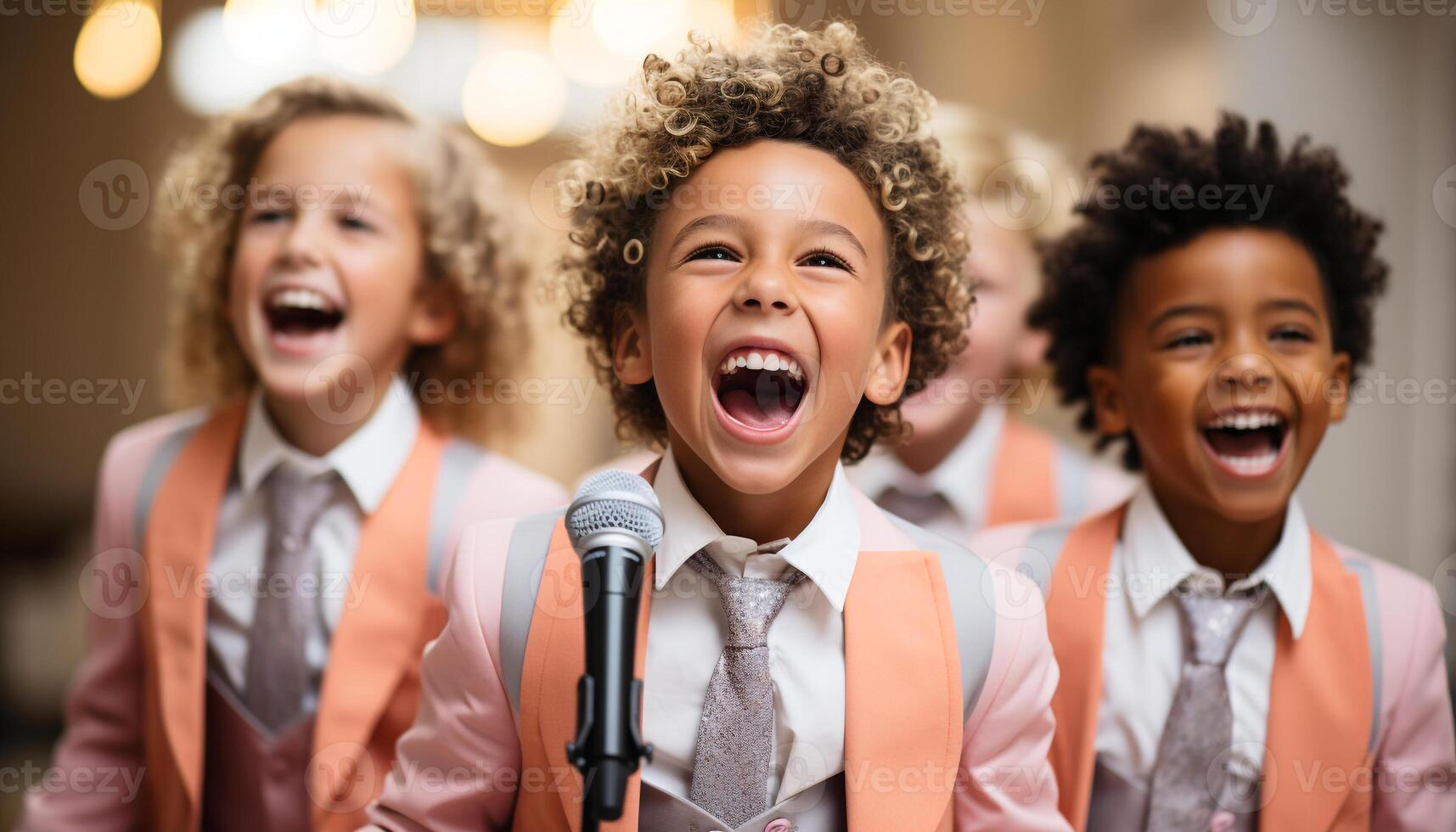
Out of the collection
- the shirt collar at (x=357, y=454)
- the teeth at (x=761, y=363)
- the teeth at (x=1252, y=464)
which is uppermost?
the teeth at (x=761, y=363)

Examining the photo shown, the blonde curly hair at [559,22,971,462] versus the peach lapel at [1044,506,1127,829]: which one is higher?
the blonde curly hair at [559,22,971,462]

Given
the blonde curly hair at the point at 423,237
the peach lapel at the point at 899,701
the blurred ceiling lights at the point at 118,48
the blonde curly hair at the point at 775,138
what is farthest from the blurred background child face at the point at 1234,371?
the blurred ceiling lights at the point at 118,48

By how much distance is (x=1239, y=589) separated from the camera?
1178 mm

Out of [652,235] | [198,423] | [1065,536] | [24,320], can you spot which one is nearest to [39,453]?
[24,320]

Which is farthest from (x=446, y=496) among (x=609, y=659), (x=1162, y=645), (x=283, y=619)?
(x=1162, y=645)

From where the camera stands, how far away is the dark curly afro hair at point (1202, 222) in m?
1.22

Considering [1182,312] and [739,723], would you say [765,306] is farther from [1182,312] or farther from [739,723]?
[1182,312]

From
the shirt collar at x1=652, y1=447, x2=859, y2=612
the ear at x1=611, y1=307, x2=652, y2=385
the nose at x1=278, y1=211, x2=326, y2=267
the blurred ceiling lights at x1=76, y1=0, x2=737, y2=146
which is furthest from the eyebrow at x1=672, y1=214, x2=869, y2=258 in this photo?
the blurred ceiling lights at x1=76, y1=0, x2=737, y2=146

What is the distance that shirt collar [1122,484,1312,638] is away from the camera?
1168mm

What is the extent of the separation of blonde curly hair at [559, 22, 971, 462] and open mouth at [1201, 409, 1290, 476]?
28 cm

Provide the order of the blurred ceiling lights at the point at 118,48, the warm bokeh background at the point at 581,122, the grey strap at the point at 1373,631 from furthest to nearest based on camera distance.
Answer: the blurred ceiling lights at the point at 118,48 < the warm bokeh background at the point at 581,122 < the grey strap at the point at 1373,631

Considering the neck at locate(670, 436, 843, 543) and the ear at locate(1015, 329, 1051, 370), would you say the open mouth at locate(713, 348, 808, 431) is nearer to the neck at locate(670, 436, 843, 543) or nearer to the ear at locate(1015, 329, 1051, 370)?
the neck at locate(670, 436, 843, 543)

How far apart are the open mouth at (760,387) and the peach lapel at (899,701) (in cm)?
17

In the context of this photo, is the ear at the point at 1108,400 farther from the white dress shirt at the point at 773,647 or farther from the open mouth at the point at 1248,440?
the white dress shirt at the point at 773,647
